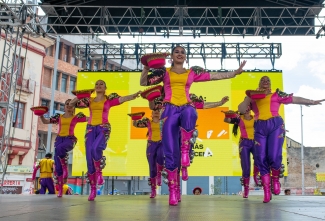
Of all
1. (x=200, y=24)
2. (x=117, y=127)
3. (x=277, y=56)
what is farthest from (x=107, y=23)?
(x=277, y=56)

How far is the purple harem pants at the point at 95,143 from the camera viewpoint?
20.3 feet

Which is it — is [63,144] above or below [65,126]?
below

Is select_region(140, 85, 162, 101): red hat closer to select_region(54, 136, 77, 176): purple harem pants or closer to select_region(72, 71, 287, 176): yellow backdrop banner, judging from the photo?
select_region(54, 136, 77, 176): purple harem pants

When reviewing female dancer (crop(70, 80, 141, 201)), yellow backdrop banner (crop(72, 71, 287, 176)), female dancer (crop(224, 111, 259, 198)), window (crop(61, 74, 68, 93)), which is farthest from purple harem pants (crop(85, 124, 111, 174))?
window (crop(61, 74, 68, 93))

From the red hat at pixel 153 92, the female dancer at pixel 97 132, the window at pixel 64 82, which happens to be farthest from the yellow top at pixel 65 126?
the window at pixel 64 82

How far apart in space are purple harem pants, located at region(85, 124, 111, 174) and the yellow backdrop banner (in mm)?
7011

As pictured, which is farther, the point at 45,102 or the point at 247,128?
the point at 45,102

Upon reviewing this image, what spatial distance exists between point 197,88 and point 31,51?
36.0ft

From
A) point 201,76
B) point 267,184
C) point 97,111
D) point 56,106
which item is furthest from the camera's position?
point 56,106

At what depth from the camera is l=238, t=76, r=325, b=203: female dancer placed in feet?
18.1

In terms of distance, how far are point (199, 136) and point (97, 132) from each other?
24.0 feet

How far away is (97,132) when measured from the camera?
630cm

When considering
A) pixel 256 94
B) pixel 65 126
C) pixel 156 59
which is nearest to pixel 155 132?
pixel 65 126

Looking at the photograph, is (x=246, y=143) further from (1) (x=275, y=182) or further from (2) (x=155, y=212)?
(2) (x=155, y=212)
